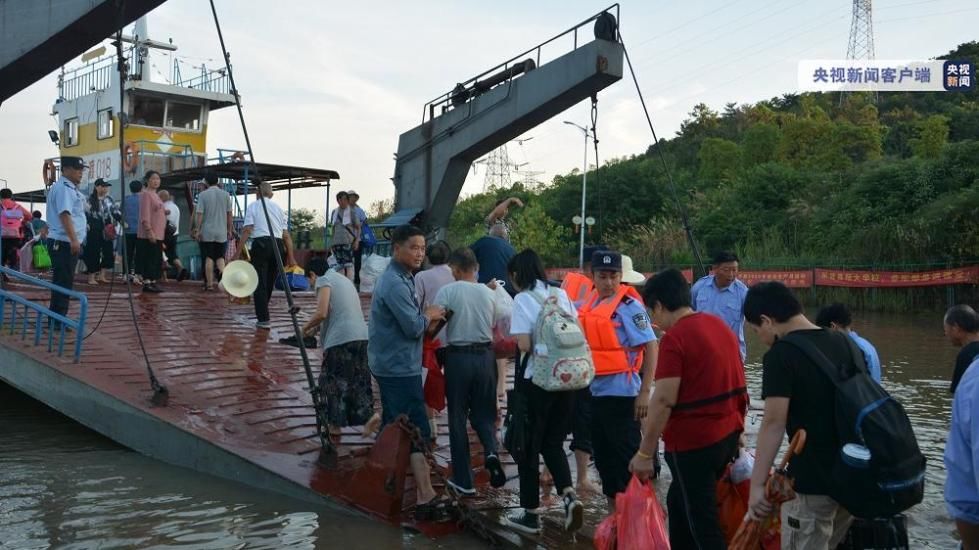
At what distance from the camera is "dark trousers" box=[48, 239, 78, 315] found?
8.09m

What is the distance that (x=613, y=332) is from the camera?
17.6 ft

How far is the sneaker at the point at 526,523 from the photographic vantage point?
4.91 m

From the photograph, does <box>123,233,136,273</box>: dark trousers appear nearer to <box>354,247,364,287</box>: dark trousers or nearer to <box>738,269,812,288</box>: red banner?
<box>354,247,364,287</box>: dark trousers

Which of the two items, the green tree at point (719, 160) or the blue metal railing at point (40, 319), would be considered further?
the green tree at point (719, 160)

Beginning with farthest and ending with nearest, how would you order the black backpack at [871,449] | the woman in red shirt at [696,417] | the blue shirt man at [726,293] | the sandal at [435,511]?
the blue shirt man at [726,293] < the sandal at [435,511] < the woman in red shirt at [696,417] < the black backpack at [871,449]

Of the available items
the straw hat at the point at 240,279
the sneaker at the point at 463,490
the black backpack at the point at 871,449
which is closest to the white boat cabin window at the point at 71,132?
the straw hat at the point at 240,279

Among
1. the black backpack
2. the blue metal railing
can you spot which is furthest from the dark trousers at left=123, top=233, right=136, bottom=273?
the black backpack

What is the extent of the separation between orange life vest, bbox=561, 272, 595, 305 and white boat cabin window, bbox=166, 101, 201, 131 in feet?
59.4

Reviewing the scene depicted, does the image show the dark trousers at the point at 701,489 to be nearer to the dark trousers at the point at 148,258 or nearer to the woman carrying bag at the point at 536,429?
the woman carrying bag at the point at 536,429

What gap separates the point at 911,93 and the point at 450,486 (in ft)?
162

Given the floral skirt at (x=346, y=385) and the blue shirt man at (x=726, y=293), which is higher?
the blue shirt man at (x=726, y=293)

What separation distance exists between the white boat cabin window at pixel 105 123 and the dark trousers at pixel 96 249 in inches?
408

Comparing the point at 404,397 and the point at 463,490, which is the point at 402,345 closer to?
the point at 404,397

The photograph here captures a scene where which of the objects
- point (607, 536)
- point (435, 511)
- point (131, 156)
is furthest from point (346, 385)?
point (131, 156)
